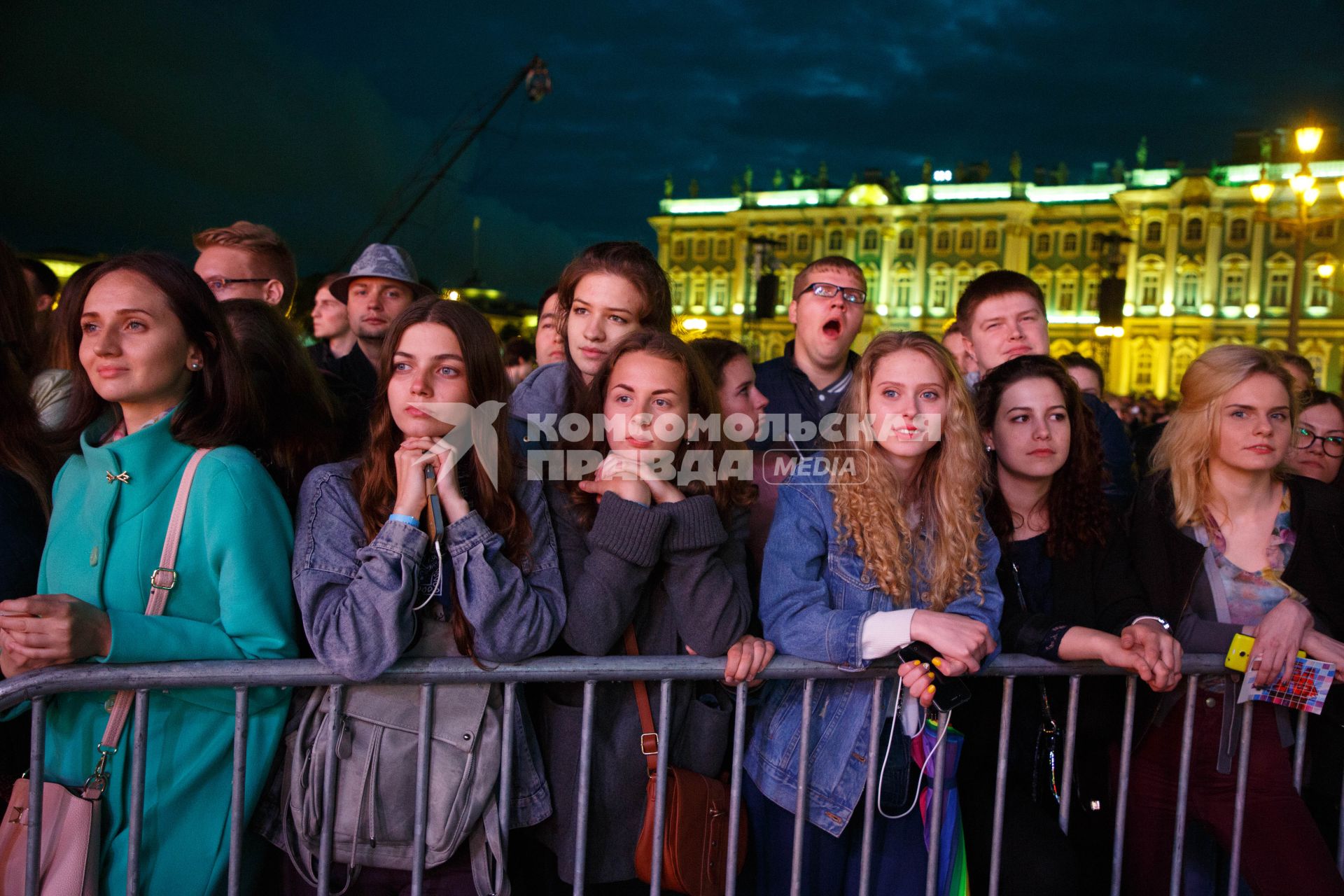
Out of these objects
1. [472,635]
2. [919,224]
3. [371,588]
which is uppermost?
[919,224]

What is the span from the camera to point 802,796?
1969 mm

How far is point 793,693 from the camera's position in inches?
83.2

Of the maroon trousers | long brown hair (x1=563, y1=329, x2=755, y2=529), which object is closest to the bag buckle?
long brown hair (x1=563, y1=329, x2=755, y2=529)

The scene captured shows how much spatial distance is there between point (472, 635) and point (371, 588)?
24cm

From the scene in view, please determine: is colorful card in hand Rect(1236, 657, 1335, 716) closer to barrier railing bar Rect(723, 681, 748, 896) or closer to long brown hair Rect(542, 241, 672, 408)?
barrier railing bar Rect(723, 681, 748, 896)

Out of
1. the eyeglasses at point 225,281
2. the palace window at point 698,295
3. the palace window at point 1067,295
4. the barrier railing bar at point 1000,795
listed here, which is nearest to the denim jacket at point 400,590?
the barrier railing bar at point 1000,795

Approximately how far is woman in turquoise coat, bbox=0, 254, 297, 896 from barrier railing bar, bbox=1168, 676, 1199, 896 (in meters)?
2.18

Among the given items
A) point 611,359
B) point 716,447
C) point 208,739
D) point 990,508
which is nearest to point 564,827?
point 208,739

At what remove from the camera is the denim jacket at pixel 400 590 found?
1699 mm

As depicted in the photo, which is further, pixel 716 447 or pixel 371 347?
pixel 371 347

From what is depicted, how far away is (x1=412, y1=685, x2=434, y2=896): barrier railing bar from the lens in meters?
1.75

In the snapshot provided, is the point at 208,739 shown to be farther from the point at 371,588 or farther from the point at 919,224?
the point at 919,224

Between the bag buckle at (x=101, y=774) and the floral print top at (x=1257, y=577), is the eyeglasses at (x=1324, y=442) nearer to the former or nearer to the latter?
Answer: the floral print top at (x=1257, y=577)

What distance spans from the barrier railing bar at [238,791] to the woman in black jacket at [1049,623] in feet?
5.58
